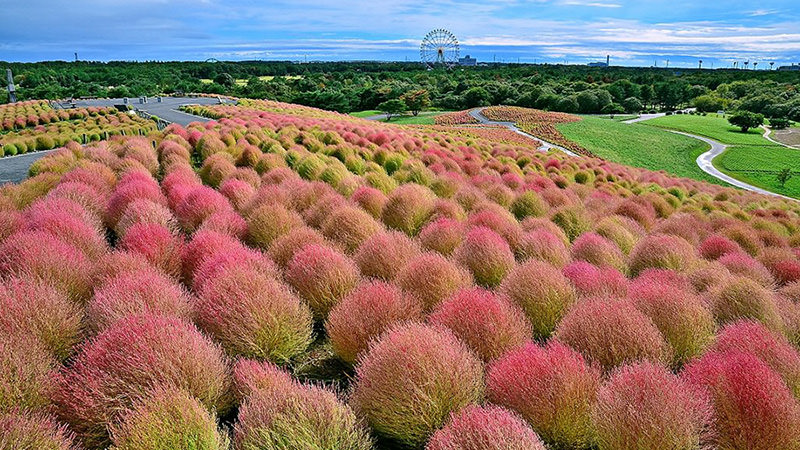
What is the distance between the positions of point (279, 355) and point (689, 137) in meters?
63.0

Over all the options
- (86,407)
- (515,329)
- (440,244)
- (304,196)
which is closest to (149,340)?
(86,407)

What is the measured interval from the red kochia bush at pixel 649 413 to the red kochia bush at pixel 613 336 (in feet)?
1.93

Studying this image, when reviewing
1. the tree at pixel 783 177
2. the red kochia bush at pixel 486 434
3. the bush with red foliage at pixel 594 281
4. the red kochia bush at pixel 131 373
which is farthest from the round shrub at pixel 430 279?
the tree at pixel 783 177

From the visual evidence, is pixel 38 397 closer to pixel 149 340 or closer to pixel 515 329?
pixel 149 340

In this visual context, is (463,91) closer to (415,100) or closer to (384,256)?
(415,100)

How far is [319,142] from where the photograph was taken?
1526 cm

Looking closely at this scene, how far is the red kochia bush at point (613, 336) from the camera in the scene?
4.12 meters

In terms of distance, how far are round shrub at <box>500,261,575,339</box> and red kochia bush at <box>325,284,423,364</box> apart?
1.20 m

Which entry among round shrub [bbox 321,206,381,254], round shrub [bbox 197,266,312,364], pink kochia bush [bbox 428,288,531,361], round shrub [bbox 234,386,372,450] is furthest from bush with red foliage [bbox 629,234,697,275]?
round shrub [bbox 234,386,372,450]

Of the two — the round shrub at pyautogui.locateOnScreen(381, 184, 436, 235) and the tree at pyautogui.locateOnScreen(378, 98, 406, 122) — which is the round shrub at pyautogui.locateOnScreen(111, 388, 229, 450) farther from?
the tree at pyautogui.locateOnScreen(378, 98, 406, 122)

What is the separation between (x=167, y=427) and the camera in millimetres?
2879

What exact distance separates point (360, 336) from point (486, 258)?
2305 millimetres

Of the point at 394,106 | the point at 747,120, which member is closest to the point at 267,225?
the point at 394,106

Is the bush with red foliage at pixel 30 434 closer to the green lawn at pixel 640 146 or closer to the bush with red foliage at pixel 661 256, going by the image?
the bush with red foliage at pixel 661 256
